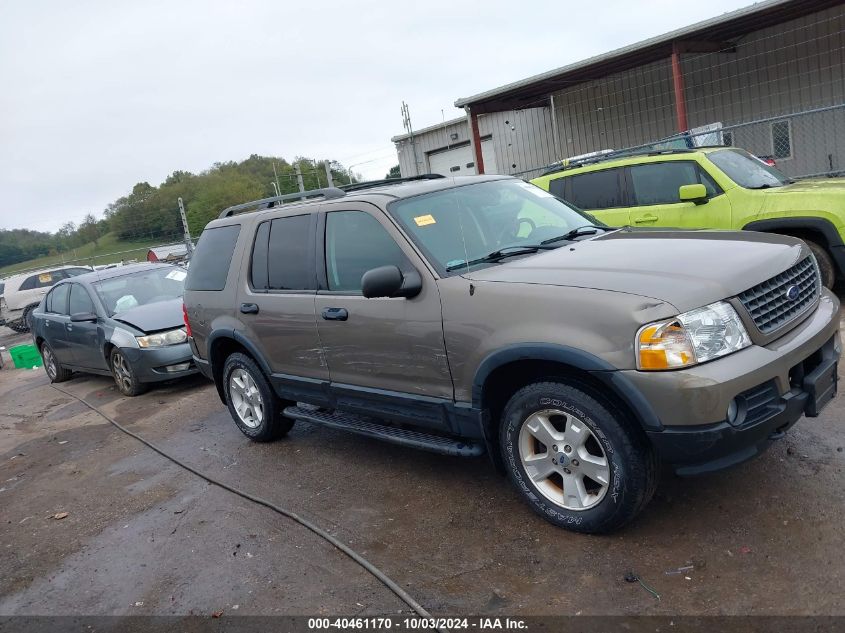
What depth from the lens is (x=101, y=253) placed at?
108 ft

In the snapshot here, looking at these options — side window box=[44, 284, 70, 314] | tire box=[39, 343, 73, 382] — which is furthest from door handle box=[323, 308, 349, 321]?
tire box=[39, 343, 73, 382]

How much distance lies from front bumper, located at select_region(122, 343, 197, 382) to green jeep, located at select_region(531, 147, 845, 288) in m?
5.02

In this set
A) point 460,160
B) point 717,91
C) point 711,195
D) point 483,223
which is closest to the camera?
point 483,223

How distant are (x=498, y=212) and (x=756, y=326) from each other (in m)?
1.86

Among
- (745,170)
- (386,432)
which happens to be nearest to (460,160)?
(745,170)

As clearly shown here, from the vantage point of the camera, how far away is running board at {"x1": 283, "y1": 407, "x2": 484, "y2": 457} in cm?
404

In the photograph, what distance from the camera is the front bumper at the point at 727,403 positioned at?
9.88 ft

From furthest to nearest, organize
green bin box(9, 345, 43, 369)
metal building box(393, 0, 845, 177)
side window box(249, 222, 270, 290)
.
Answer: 1. metal building box(393, 0, 845, 177)
2. green bin box(9, 345, 43, 369)
3. side window box(249, 222, 270, 290)

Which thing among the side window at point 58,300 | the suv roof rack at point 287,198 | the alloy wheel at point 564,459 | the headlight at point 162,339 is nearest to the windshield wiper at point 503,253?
the alloy wheel at point 564,459

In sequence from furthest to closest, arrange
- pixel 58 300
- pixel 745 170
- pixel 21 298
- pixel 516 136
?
pixel 516 136 → pixel 21 298 → pixel 58 300 → pixel 745 170

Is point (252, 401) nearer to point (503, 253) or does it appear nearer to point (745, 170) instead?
point (503, 253)

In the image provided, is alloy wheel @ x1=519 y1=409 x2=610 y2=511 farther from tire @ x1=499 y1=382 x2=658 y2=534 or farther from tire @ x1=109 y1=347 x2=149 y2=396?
tire @ x1=109 y1=347 x2=149 y2=396

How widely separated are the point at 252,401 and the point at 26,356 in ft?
32.9

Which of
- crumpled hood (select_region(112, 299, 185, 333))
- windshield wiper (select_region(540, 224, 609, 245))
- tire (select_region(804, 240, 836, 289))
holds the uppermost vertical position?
windshield wiper (select_region(540, 224, 609, 245))
